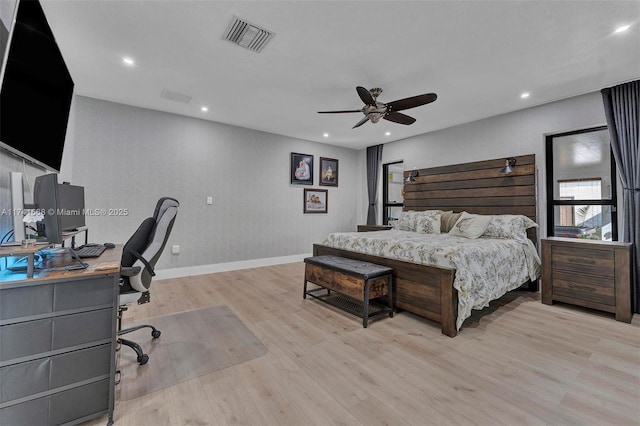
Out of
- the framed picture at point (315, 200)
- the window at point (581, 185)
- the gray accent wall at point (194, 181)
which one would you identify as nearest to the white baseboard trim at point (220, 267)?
the gray accent wall at point (194, 181)

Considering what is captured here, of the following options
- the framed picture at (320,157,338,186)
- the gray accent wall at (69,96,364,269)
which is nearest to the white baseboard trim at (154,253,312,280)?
the gray accent wall at (69,96,364,269)

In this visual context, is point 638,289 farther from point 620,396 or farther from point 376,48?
point 376,48

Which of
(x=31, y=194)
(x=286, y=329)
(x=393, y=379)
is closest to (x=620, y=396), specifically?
(x=393, y=379)

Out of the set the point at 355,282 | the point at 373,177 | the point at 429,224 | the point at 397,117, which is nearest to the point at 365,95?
the point at 397,117

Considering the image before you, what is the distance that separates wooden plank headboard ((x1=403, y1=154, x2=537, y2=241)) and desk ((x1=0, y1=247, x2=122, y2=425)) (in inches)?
184

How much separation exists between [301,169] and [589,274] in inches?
184

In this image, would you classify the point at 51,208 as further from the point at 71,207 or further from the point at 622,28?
the point at 622,28

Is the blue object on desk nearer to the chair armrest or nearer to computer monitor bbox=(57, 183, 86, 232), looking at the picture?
the chair armrest

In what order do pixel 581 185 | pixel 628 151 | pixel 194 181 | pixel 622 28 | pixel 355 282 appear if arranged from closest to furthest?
1. pixel 622 28
2. pixel 355 282
3. pixel 628 151
4. pixel 581 185
5. pixel 194 181

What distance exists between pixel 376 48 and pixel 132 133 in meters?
3.67

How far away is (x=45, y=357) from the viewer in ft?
4.16

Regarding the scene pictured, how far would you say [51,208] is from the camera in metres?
1.47

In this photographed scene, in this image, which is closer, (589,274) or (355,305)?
(589,274)

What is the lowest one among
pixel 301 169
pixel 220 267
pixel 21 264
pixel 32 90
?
pixel 220 267
